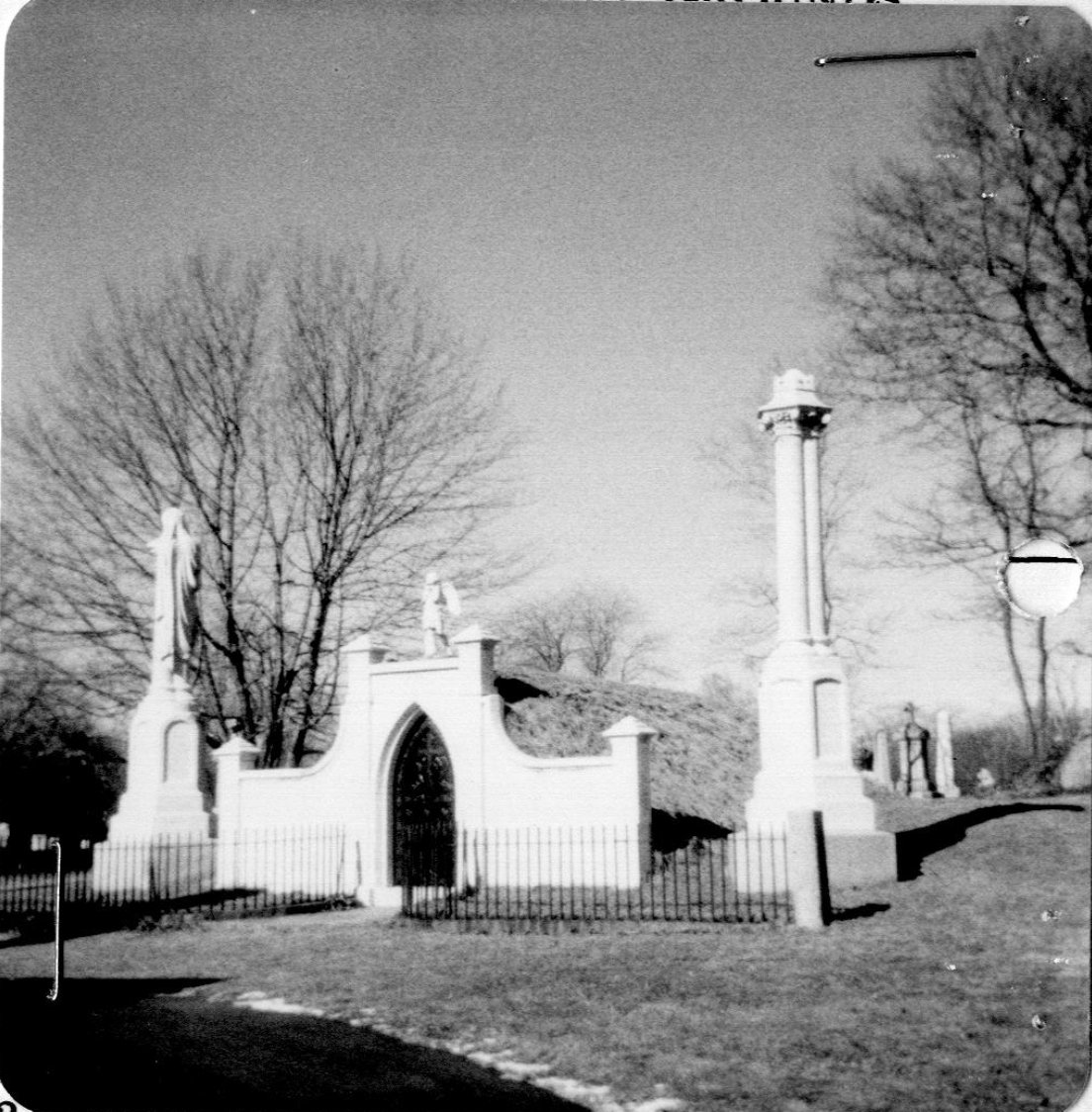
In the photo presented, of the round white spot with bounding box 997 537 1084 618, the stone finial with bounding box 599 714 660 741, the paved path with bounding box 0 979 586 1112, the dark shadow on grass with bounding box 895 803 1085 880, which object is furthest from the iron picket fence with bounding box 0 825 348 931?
the round white spot with bounding box 997 537 1084 618

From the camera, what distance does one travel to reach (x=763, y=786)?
19.3 ft

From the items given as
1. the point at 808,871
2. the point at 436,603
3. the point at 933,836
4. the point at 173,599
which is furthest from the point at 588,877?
the point at 173,599

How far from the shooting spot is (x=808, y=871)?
532 cm

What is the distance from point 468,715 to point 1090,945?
137 inches

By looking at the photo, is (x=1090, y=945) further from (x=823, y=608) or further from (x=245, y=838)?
(x=245, y=838)

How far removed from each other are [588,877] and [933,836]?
5.57 ft

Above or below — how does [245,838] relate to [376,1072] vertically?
above

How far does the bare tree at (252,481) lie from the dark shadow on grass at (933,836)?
2459mm

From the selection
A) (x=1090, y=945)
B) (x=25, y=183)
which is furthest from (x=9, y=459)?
(x=1090, y=945)

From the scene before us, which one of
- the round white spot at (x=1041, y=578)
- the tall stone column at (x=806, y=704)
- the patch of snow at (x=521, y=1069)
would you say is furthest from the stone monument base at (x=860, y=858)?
the patch of snow at (x=521, y=1069)

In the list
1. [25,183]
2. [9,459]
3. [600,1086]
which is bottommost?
[600,1086]

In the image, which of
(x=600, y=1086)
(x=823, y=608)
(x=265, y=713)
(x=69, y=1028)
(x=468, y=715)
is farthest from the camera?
(x=468, y=715)

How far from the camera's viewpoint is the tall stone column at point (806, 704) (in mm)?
5703

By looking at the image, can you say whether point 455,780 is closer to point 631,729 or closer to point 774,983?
point 631,729
